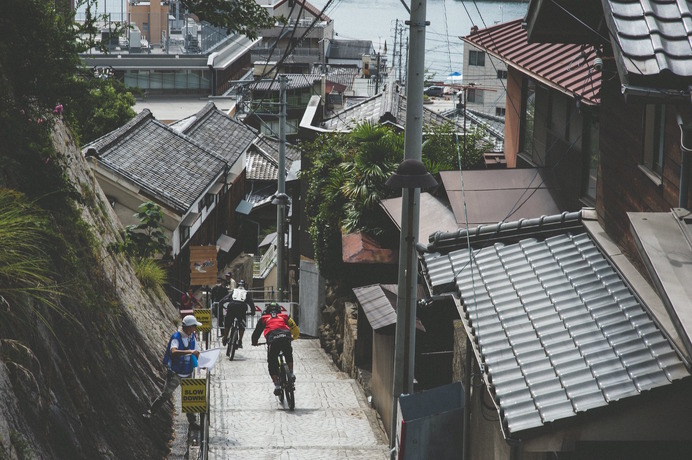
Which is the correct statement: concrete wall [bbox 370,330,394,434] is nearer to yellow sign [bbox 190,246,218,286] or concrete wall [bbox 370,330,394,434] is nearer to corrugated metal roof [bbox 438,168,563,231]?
corrugated metal roof [bbox 438,168,563,231]

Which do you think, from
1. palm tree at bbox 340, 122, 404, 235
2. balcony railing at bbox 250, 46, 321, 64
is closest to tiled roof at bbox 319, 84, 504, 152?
palm tree at bbox 340, 122, 404, 235

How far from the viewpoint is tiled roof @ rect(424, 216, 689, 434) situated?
720cm

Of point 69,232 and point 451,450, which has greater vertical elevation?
point 69,232

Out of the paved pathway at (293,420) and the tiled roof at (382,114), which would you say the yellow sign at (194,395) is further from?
the tiled roof at (382,114)

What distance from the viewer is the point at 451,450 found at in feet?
35.6

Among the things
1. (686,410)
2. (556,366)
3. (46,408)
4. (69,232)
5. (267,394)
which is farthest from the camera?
(267,394)

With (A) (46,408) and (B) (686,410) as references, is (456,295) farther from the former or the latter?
(A) (46,408)

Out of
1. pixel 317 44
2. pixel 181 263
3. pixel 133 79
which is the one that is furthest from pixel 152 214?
pixel 317 44

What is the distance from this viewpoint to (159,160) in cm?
3747

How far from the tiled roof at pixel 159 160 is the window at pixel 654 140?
2593 centimetres

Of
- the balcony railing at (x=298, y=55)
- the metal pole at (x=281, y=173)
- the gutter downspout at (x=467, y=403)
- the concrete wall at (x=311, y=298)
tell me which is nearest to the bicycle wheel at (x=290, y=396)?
the gutter downspout at (x=467, y=403)

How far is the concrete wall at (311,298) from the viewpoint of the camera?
28047 millimetres

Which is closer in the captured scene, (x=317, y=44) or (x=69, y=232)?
(x=69, y=232)

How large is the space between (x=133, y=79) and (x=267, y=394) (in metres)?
65.8
